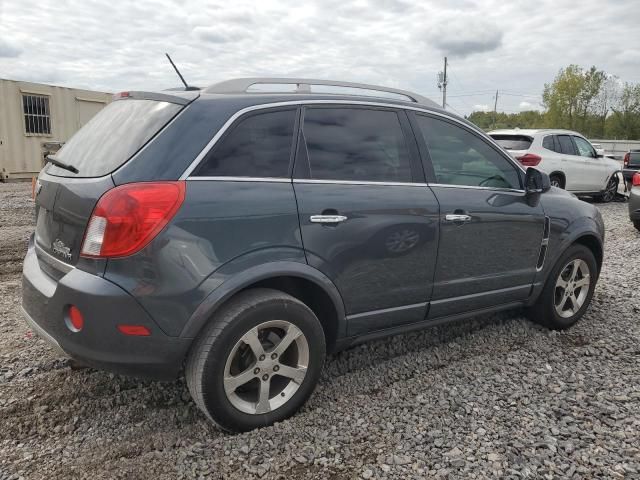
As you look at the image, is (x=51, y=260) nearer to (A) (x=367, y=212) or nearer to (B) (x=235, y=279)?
(B) (x=235, y=279)

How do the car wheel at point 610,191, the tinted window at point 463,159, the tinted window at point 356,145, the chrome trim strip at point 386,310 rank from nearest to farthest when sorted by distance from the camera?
the tinted window at point 356,145 < the chrome trim strip at point 386,310 < the tinted window at point 463,159 < the car wheel at point 610,191

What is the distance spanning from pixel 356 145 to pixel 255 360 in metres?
1.36

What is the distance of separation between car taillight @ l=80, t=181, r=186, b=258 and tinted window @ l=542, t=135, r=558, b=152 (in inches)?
419

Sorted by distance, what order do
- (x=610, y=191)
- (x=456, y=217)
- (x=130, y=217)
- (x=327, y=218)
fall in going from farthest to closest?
1. (x=610, y=191)
2. (x=456, y=217)
3. (x=327, y=218)
4. (x=130, y=217)

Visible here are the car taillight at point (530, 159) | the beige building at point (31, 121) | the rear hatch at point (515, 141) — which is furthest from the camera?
the beige building at point (31, 121)

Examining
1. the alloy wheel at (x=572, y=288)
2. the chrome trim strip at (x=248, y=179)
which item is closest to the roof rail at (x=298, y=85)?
the chrome trim strip at (x=248, y=179)

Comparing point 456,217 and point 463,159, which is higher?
point 463,159

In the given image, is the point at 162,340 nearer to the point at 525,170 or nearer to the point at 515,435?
the point at 515,435

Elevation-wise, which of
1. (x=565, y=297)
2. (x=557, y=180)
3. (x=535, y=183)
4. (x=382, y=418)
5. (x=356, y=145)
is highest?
(x=356, y=145)

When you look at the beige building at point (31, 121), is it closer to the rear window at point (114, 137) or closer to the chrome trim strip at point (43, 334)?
the rear window at point (114, 137)

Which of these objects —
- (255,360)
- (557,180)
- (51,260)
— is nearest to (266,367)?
(255,360)

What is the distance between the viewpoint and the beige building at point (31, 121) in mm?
15141

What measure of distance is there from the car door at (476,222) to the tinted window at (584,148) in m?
9.67

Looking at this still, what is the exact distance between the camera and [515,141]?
11.2 meters
